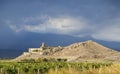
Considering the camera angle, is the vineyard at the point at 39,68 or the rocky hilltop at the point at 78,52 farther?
the rocky hilltop at the point at 78,52

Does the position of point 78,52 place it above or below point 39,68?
above

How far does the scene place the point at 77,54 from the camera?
111062mm

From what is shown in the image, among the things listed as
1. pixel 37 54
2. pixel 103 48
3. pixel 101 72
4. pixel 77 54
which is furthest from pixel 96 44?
pixel 101 72

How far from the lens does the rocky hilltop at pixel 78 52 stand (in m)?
106

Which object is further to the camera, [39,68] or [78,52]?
[78,52]

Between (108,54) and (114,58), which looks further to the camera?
(108,54)

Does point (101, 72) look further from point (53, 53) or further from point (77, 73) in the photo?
point (53, 53)

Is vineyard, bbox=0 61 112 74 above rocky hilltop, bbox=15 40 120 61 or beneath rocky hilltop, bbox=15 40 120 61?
beneath

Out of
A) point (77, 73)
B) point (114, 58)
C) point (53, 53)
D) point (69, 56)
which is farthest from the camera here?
point (53, 53)

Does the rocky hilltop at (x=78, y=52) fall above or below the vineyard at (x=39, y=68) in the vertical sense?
above

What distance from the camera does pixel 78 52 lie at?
11369cm

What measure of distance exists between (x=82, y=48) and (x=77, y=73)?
9944 centimetres

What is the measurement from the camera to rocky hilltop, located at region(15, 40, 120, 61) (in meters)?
106

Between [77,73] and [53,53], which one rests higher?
[53,53]
